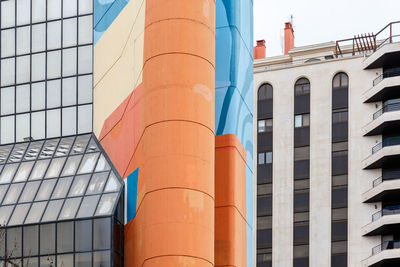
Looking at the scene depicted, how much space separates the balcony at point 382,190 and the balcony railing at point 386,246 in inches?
154

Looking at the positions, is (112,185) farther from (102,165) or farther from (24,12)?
(24,12)

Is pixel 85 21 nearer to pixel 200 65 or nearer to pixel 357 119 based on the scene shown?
pixel 200 65

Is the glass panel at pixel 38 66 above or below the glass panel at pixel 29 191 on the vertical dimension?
above

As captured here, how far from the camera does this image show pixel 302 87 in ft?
348

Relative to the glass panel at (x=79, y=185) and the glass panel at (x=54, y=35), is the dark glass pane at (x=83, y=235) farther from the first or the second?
the glass panel at (x=54, y=35)

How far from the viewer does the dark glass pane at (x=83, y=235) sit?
182 feet

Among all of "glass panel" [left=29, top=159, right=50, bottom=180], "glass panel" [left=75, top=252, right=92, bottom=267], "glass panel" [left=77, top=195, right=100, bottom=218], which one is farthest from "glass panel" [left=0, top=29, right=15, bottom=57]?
"glass panel" [left=75, top=252, right=92, bottom=267]

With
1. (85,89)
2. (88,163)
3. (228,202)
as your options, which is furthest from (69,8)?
(228,202)

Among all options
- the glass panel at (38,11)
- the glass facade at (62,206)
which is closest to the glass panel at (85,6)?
the glass panel at (38,11)

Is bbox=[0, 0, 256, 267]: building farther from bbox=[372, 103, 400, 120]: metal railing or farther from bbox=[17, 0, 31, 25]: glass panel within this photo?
bbox=[372, 103, 400, 120]: metal railing

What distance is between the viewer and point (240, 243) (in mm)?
61000

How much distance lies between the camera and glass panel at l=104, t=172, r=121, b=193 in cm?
5762

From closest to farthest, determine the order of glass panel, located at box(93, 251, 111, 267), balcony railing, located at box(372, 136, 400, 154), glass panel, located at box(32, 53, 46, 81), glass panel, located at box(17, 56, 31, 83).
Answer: glass panel, located at box(93, 251, 111, 267) → glass panel, located at box(32, 53, 46, 81) → glass panel, located at box(17, 56, 31, 83) → balcony railing, located at box(372, 136, 400, 154)

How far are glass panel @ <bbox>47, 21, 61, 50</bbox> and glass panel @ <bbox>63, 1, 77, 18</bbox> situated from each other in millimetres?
701
